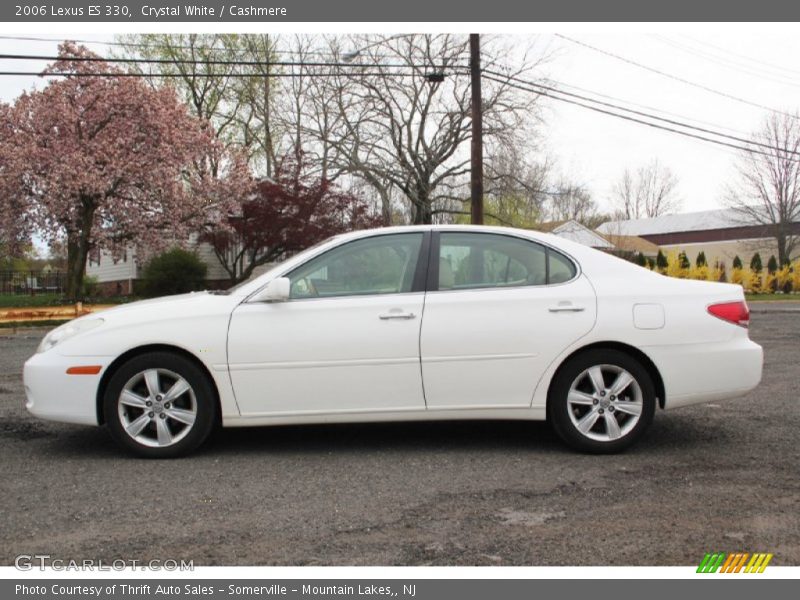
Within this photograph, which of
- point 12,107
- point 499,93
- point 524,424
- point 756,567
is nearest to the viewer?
point 756,567

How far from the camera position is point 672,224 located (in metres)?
78.6

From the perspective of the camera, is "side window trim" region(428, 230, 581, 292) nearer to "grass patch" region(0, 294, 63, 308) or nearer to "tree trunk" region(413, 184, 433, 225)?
"grass patch" region(0, 294, 63, 308)

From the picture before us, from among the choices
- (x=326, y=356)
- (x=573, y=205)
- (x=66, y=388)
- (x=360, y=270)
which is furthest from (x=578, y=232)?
(x=66, y=388)

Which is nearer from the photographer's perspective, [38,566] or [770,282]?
[38,566]

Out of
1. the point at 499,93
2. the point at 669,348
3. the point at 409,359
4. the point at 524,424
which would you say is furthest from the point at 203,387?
the point at 499,93

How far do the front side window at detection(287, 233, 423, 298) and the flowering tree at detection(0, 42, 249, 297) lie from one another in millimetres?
22116

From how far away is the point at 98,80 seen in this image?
86.6 feet

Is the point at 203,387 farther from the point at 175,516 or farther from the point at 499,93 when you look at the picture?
the point at 499,93

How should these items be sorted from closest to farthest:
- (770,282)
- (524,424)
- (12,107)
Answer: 1. (524,424)
2. (12,107)
3. (770,282)

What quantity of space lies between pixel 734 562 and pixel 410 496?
1.70 meters

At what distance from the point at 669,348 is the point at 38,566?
3917 mm

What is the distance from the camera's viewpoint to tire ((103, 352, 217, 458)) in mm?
5027

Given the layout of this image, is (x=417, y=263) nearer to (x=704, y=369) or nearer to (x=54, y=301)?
(x=704, y=369)

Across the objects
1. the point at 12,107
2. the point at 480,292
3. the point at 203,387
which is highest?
the point at 12,107
